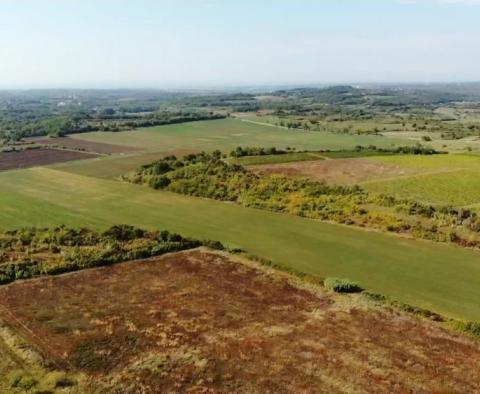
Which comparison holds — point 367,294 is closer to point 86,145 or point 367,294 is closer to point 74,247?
point 74,247

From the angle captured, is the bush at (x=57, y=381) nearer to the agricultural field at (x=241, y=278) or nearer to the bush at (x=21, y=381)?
the agricultural field at (x=241, y=278)

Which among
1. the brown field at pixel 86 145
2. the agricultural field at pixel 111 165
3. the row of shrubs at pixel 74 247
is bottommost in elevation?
the row of shrubs at pixel 74 247

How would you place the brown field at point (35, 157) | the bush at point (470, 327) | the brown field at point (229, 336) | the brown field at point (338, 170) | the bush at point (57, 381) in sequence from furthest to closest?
the brown field at point (35, 157) → the brown field at point (338, 170) → the bush at point (470, 327) → the brown field at point (229, 336) → the bush at point (57, 381)

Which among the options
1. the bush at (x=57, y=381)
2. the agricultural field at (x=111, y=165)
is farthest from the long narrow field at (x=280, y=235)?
the bush at (x=57, y=381)

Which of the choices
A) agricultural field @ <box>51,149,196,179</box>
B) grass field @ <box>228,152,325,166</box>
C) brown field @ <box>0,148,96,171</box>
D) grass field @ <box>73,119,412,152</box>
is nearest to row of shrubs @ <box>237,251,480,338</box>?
grass field @ <box>228,152,325,166</box>

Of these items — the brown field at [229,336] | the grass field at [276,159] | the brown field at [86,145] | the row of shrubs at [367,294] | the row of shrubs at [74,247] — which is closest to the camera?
the brown field at [229,336]

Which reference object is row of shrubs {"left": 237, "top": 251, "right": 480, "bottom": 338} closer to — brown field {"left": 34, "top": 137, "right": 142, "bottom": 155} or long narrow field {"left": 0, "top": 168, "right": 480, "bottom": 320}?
long narrow field {"left": 0, "top": 168, "right": 480, "bottom": 320}
